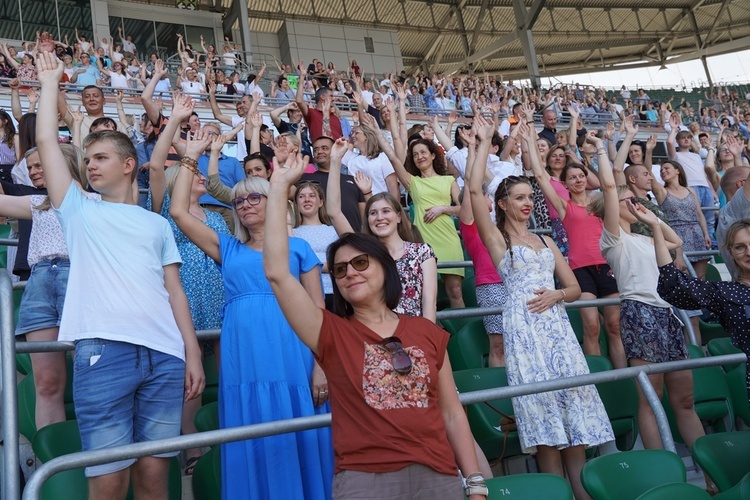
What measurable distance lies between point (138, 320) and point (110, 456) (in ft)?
1.70

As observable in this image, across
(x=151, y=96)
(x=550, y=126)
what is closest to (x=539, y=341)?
(x=151, y=96)

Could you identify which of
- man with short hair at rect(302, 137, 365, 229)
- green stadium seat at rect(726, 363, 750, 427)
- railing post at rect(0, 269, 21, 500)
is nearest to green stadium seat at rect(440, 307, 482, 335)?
man with short hair at rect(302, 137, 365, 229)

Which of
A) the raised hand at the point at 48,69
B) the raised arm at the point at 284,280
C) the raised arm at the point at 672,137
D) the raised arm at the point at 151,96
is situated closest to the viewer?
the raised arm at the point at 284,280

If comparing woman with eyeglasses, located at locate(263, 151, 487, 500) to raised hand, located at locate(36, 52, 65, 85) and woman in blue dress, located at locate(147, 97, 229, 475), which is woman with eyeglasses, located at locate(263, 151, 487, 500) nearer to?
raised hand, located at locate(36, 52, 65, 85)

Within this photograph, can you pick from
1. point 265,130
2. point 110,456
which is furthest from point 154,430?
point 265,130

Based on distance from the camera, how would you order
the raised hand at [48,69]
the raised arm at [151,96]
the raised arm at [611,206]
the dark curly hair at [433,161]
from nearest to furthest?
the raised hand at [48,69], the raised arm at [611,206], the raised arm at [151,96], the dark curly hair at [433,161]

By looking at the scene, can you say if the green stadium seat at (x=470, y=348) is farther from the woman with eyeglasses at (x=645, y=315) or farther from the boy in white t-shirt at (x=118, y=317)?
the boy in white t-shirt at (x=118, y=317)

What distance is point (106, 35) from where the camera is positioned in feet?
59.7

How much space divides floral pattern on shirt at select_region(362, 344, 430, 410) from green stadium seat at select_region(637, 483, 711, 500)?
910 millimetres

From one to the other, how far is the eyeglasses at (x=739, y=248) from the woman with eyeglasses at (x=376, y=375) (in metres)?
1.61

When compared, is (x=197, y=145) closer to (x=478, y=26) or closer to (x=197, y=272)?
(x=197, y=272)

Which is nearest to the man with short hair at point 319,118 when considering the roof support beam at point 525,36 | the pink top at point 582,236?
the pink top at point 582,236

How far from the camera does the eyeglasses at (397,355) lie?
2.14m

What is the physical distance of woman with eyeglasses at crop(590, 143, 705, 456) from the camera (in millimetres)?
3757
